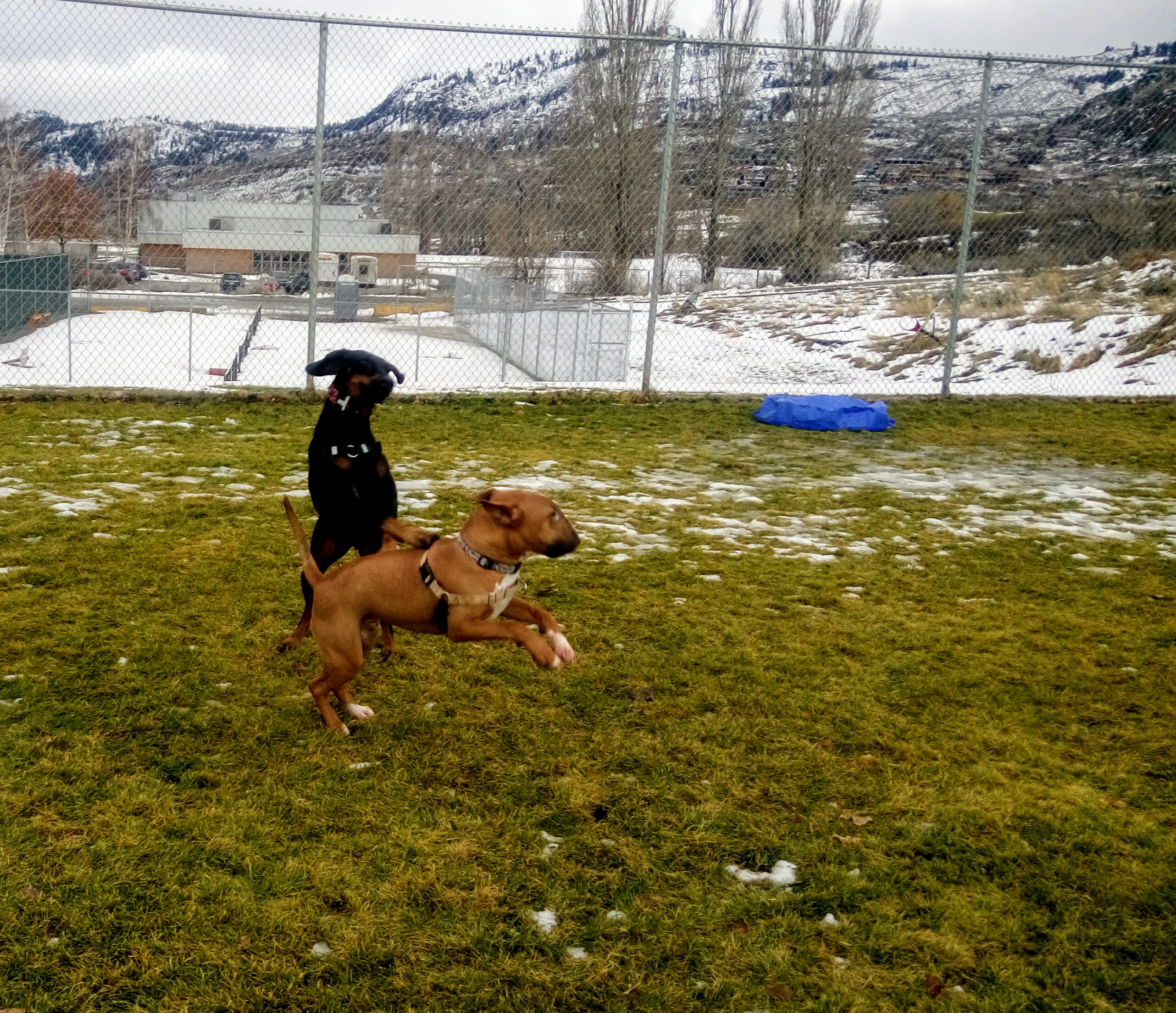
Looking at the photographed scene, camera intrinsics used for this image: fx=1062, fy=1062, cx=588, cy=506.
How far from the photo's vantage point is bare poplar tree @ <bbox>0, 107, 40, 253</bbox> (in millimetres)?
8641

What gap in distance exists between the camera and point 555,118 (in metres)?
10.1

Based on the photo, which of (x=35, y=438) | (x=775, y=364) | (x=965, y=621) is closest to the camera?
(x=965, y=621)

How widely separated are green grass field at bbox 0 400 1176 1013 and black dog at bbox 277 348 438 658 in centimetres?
54

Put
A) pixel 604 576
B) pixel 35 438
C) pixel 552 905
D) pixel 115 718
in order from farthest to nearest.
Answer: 1. pixel 35 438
2. pixel 604 576
3. pixel 115 718
4. pixel 552 905

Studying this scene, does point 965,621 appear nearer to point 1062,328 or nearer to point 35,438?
point 35,438

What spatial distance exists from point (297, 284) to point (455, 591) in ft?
27.7

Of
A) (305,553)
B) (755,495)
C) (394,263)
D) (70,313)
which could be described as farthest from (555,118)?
(305,553)

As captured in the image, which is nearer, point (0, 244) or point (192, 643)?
point (192, 643)

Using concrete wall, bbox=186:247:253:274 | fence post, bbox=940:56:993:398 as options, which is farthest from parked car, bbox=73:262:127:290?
fence post, bbox=940:56:993:398

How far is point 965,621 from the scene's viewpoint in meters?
4.50

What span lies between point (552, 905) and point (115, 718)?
1.62 meters

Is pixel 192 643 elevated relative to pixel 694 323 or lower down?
lower down

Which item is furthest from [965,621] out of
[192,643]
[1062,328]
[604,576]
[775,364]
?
[1062,328]

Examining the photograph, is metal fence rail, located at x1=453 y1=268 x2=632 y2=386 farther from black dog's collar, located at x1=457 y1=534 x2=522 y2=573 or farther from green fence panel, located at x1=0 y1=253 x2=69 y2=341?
black dog's collar, located at x1=457 y1=534 x2=522 y2=573
